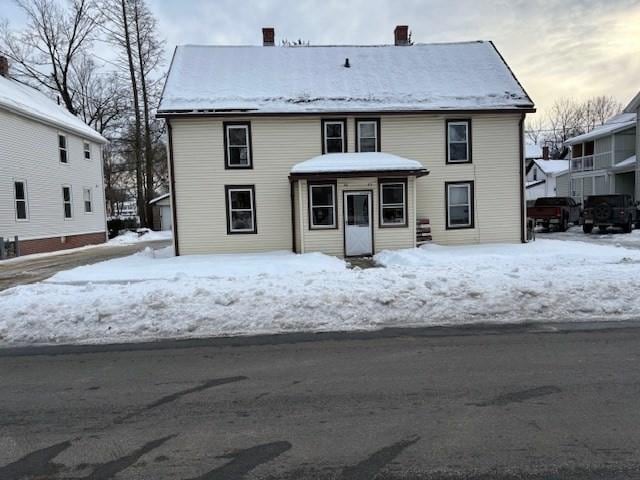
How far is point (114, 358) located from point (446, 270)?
7398mm

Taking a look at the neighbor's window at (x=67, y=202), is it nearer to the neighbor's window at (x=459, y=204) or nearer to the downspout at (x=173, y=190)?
the downspout at (x=173, y=190)

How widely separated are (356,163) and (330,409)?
13.6 m

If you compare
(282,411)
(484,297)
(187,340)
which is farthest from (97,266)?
(282,411)

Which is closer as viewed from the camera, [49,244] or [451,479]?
[451,479]

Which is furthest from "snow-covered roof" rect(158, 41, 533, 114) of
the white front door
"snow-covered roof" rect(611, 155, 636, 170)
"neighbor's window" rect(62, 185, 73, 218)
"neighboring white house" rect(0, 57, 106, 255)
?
"snow-covered roof" rect(611, 155, 636, 170)

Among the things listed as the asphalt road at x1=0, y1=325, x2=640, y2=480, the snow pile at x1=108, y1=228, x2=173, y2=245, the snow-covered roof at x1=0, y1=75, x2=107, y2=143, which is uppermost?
the snow-covered roof at x1=0, y1=75, x2=107, y2=143

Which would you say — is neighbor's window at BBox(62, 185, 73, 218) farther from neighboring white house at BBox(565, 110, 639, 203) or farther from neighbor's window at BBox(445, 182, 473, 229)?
neighboring white house at BBox(565, 110, 639, 203)

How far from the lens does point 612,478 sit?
332 cm

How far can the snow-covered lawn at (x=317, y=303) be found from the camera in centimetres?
776

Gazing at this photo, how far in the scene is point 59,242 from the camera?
24906 mm

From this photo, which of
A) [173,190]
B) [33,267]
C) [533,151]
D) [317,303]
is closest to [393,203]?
[173,190]

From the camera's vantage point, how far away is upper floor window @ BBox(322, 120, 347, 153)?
1894cm

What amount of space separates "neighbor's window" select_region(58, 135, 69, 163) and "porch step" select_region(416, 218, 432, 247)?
61.4 feet

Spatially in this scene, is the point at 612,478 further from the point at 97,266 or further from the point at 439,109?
the point at 439,109
